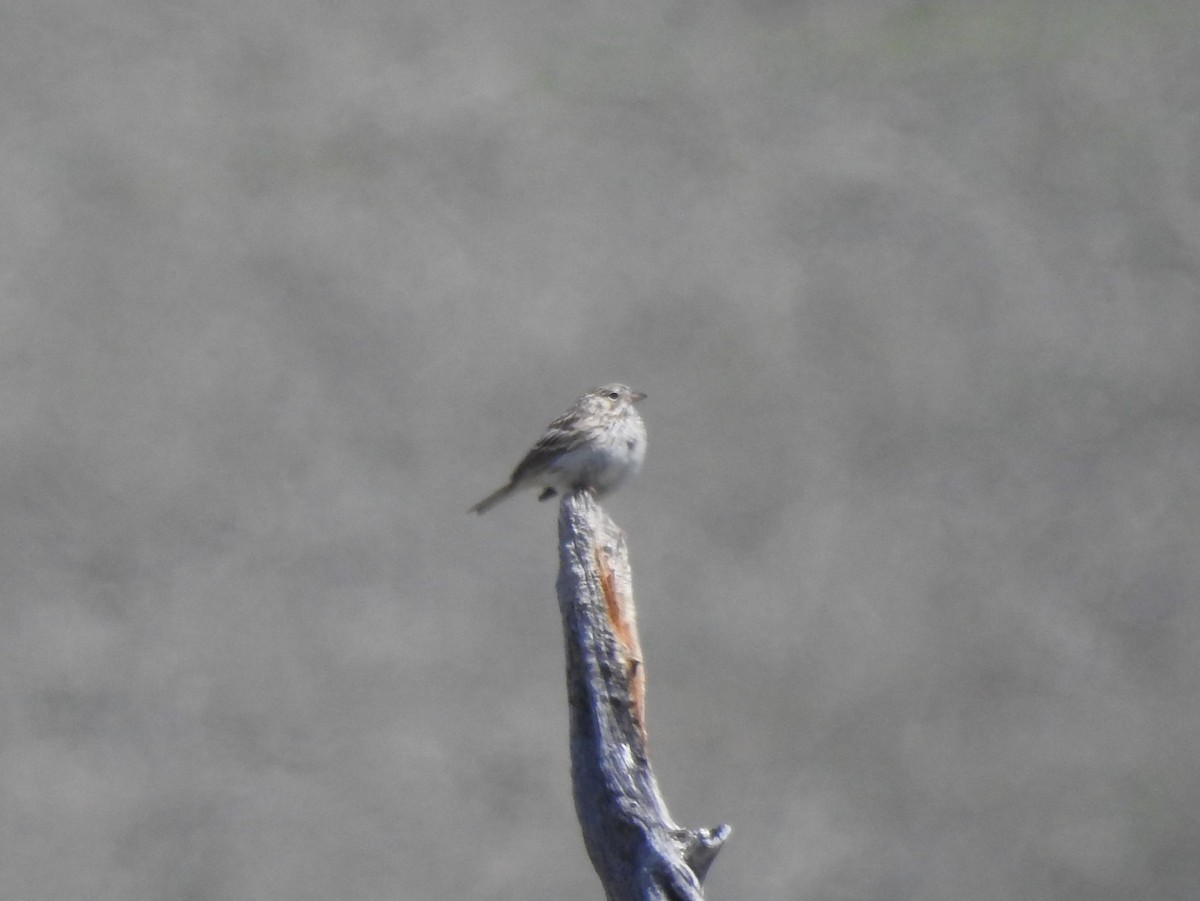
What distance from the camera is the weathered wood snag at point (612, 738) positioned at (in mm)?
5344

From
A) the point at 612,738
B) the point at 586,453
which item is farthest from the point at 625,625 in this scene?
the point at 586,453

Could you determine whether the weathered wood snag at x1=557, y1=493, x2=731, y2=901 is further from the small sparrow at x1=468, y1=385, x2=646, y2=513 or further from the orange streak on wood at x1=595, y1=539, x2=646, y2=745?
the small sparrow at x1=468, y1=385, x2=646, y2=513

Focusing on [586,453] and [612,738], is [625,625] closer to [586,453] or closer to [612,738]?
[612,738]

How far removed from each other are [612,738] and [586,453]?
2552 mm

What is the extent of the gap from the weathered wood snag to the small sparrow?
1978 mm

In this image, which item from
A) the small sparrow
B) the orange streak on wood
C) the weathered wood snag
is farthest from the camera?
the small sparrow

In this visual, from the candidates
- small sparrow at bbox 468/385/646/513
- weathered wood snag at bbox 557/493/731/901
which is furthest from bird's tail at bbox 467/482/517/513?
weathered wood snag at bbox 557/493/731/901

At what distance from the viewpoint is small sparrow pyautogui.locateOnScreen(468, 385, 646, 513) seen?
26.1ft

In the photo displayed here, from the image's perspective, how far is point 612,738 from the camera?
18.1ft

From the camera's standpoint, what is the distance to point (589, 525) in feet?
19.3

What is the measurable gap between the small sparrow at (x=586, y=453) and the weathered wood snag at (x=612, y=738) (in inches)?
77.9

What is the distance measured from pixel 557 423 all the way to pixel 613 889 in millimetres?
3169

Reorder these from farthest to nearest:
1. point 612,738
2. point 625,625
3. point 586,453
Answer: point 586,453 < point 625,625 < point 612,738

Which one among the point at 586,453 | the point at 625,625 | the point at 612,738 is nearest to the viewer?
the point at 612,738
